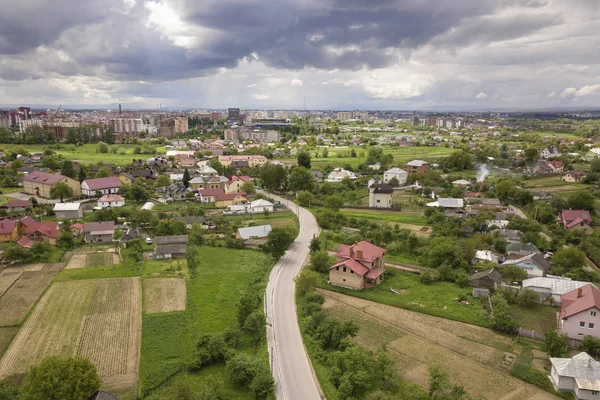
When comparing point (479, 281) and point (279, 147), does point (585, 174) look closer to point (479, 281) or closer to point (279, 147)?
point (479, 281)

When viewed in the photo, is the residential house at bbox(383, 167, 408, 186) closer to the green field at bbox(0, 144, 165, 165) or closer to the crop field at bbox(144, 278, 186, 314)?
the crop field at bbox(144, 278, 186, 314)

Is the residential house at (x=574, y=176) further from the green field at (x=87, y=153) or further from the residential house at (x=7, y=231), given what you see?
the green field at (x=87, y=153)

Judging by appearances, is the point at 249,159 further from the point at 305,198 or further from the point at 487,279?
the point at 487,279

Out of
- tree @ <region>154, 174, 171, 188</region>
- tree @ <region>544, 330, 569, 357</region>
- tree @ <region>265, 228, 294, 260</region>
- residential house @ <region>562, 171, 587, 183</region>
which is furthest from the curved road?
residential house @ <region>562, 171, 587, 183</region>

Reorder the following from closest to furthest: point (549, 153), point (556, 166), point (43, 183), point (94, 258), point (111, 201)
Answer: point (94, 258) < point (111, 201) < point (43, 183) < point (556, 166) < point (549, 153)

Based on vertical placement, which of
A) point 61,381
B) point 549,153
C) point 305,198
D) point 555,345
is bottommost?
point 555,345

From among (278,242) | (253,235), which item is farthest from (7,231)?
(278,242)
